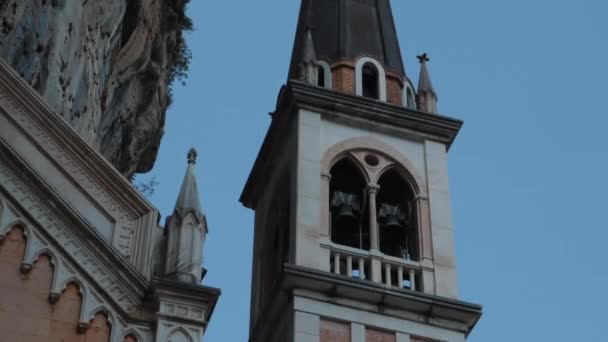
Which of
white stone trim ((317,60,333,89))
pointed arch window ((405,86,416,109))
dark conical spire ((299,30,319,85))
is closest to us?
dark conical spire ((299,30,319,85))

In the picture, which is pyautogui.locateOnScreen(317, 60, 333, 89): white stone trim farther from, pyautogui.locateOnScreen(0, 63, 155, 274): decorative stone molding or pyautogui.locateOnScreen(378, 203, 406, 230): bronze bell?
pyautogui.locateOnScreen(0, 63, 155, 274): decorative stone molding

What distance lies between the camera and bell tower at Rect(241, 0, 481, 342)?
21.9 m

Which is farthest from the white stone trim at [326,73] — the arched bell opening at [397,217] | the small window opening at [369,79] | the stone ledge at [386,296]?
the stone ledge at [386,296]

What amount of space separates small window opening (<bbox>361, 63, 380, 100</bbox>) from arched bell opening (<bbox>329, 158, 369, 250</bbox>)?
2.44m

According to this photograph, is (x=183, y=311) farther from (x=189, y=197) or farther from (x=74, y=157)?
(x=74, y=157)

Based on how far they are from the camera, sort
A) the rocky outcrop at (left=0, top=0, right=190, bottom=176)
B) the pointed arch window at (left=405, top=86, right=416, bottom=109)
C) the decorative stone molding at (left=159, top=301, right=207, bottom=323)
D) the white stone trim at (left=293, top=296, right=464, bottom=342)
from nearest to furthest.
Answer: the decorative stone molding at (left=159, top=301, right=207, bottom=323), the rocky outcrop at (left=0, top=0, right=190, bottom=176), the white stone trim at (left=293, top=296, right=464, bottom=342), the pointed arch window at (left=405, top=86, right=416, bottom=109)

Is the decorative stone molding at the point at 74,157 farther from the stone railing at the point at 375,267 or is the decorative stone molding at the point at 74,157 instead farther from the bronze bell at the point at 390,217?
the bronze bell at the point at 390,217

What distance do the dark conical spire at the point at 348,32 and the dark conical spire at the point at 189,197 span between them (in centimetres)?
1227

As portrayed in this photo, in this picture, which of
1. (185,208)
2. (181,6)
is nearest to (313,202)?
(181,6)

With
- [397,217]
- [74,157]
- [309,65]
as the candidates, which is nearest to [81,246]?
[74,157]

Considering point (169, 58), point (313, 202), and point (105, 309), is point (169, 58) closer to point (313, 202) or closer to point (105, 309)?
point (313, 202)

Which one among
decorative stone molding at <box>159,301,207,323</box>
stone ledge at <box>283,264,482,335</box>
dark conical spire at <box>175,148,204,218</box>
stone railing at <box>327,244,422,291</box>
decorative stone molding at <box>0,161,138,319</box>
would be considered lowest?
decorative stone molding at <box>159,301,207,323</box>

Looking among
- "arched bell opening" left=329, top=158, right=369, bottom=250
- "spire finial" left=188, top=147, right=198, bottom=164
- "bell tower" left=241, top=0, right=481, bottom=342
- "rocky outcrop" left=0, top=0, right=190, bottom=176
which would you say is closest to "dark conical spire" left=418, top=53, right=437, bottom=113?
"bell tower" left=241, top=0, right=481, bottom=342

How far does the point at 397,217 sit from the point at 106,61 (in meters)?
6.09
